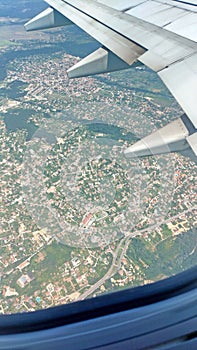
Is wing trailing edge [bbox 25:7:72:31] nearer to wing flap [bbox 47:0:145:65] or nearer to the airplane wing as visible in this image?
the airplane wing

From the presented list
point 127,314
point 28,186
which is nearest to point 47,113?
point 28,186

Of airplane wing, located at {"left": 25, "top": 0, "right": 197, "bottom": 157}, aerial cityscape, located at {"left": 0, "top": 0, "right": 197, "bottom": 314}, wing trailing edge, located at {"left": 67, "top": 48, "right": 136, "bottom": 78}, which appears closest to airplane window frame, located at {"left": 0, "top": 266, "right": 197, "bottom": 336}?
aerial cityscape, located at {"left": 0, "top": 0, "right": 197, "bottom": 314}

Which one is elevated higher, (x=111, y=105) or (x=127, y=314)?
(x=127, y=314)

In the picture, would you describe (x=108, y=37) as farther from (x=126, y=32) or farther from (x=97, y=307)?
(x=97, y=307)

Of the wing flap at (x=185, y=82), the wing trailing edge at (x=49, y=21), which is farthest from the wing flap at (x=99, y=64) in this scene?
the wing trailing edge at (x=49, y=21)

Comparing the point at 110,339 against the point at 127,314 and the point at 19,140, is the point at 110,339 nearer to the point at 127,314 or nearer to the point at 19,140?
the point at 127,314

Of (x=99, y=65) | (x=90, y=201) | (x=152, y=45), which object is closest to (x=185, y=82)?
(x=152, y=45)
